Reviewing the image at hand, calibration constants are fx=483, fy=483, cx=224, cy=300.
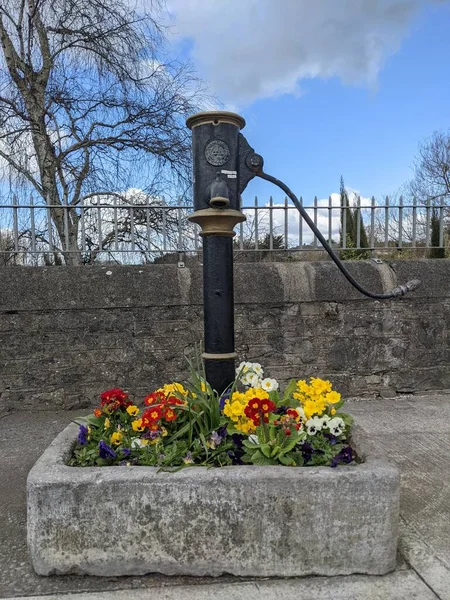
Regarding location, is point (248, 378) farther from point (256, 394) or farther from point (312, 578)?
point (312, 578)

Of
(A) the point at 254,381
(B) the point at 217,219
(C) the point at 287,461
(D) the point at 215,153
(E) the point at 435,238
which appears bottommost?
(C) the point at 287,461

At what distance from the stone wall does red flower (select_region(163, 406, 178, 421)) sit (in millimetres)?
1958

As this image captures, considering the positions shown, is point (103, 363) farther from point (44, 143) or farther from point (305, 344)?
point (44, 143)

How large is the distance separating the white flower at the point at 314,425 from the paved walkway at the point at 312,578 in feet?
1.89

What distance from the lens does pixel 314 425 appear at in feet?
7.17

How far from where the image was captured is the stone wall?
4070mm

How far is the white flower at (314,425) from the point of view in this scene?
218 cm

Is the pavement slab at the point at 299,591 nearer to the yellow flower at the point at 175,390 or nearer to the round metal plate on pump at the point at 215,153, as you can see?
the yellow flower at the point at 175,390

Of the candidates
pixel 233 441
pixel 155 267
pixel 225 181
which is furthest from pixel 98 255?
pixel 233 441

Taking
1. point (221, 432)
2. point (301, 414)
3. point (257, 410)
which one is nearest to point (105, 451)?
point (221, 432)

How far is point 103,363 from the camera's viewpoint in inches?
164

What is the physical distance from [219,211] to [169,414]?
0.98 metres

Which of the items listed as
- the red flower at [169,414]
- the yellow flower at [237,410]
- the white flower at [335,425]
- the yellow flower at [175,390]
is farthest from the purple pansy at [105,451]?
the white flower at [335,425]

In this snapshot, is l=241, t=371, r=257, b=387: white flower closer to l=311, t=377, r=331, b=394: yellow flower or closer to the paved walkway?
l=311, t=377, r=331, b=394: yellow flower
